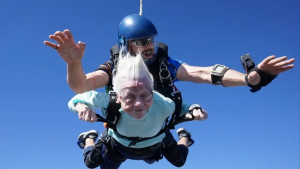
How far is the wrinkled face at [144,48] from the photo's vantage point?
5256 millimetres

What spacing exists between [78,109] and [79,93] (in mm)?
266

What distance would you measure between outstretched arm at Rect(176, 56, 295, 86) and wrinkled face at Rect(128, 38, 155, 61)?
0.48 m

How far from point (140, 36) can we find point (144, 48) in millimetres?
182

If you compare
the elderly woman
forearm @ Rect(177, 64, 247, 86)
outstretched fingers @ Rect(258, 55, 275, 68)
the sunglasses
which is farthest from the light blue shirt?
outstretched fingers @ Rect(258, 55, 275, 68)

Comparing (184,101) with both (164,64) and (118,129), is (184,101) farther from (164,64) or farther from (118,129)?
(118,129)

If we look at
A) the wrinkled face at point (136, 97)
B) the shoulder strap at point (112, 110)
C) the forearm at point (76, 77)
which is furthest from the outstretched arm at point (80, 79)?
the wrinkled face at point (136, 97)

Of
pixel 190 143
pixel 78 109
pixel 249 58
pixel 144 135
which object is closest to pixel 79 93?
pixel 78 109

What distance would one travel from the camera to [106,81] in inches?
206

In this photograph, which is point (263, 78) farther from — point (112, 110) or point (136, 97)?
point (112, 110)

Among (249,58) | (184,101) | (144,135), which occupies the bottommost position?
(144,135)

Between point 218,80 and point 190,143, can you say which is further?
point 190,143

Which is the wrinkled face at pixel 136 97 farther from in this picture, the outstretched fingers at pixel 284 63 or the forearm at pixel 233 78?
the outstretched fingers at pixel 284 63

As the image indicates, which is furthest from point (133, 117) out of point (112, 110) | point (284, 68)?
point (284, 68)

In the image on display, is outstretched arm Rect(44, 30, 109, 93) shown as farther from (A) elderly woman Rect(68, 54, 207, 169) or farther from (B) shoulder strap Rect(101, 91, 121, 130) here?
(B) shoulder strap Rect(101, 91, 121, 130)
